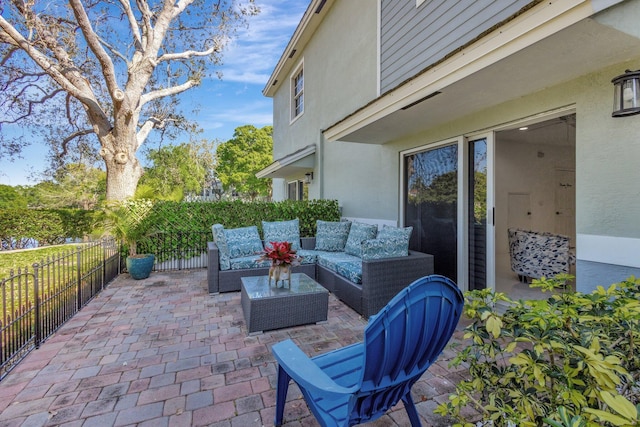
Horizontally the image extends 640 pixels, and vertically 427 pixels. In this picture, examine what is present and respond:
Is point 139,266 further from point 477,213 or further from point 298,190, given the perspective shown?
point 298,190

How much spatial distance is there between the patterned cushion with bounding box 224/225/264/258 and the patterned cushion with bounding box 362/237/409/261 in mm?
2506

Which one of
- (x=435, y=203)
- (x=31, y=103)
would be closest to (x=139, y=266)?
(x=435, y=203)

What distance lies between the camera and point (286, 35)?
1131 centimetres

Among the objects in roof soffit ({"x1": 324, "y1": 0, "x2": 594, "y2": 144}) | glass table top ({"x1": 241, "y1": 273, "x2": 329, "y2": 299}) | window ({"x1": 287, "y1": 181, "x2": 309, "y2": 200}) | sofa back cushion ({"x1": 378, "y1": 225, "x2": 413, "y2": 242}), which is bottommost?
glass table top ({"x1": 241, "y1": 273, "x2": 329, "y2": 299})

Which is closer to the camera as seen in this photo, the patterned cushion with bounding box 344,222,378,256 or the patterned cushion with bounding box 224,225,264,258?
the patterned cushion with bounding box 344,222,378,256

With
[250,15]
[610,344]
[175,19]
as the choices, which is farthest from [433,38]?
[175,19]

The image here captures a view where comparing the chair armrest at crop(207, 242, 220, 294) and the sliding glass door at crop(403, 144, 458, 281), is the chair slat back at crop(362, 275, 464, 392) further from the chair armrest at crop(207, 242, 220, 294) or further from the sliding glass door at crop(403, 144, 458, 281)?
the chair armrest at crop(207, 242, 220, 294)

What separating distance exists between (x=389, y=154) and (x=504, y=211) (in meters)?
3.42

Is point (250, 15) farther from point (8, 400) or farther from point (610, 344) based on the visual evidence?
point (610, 344)

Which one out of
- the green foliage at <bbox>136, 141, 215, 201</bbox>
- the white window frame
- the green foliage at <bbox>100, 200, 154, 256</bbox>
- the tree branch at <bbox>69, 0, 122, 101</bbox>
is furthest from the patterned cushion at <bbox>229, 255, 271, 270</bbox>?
the green foliage at <bbox>136, 141, 215, 201</bbox>

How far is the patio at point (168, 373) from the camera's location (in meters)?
2.23

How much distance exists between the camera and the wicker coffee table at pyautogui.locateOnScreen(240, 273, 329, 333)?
11.7 ft

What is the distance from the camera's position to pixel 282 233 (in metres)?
6.30

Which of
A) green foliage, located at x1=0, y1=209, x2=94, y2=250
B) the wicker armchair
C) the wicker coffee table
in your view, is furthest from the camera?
green foliage, located at x1=0, y1=209, x2=94, y2=250
